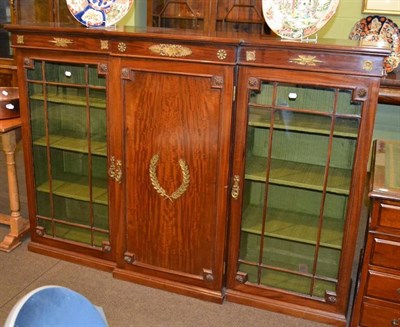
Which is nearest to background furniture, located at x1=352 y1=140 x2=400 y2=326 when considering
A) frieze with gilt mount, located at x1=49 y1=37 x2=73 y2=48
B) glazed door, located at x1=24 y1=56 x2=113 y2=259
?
glazed door, located at x1=24 y1=56 x2=113 y2=259

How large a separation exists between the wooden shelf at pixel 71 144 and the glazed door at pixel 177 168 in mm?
243

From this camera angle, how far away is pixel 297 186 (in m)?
2.20


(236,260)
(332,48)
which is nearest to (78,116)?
(236,260)

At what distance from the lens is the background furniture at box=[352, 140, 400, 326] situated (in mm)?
1944

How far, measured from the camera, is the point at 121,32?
85.0 inches

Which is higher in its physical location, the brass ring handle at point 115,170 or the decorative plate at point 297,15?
the decorative plate at point 297,15

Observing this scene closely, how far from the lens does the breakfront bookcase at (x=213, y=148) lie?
2029 millimetres

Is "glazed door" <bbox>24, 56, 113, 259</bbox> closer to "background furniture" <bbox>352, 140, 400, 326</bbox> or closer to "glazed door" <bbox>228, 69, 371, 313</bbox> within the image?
A: "glazed door" <bbox>228, 69, 371, 313</bbox>

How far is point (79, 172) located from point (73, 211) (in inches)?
9.3

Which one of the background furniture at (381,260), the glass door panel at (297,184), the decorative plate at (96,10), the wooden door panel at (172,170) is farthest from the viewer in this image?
the decorative plate at (96,10)

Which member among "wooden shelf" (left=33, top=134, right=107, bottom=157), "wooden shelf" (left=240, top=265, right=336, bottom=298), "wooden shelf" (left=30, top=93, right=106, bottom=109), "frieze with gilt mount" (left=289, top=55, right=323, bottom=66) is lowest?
"wooden shelf" (left=240, top=265, right=336, bottom=298)

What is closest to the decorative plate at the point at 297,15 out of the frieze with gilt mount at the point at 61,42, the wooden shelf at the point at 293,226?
the wooden shelf at the point at 293,226

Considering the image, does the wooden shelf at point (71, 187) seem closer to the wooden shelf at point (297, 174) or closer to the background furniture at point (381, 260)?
the wooden shelf at point (297, 174)

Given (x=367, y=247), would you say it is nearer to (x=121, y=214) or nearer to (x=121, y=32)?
(x=121, y=214)
